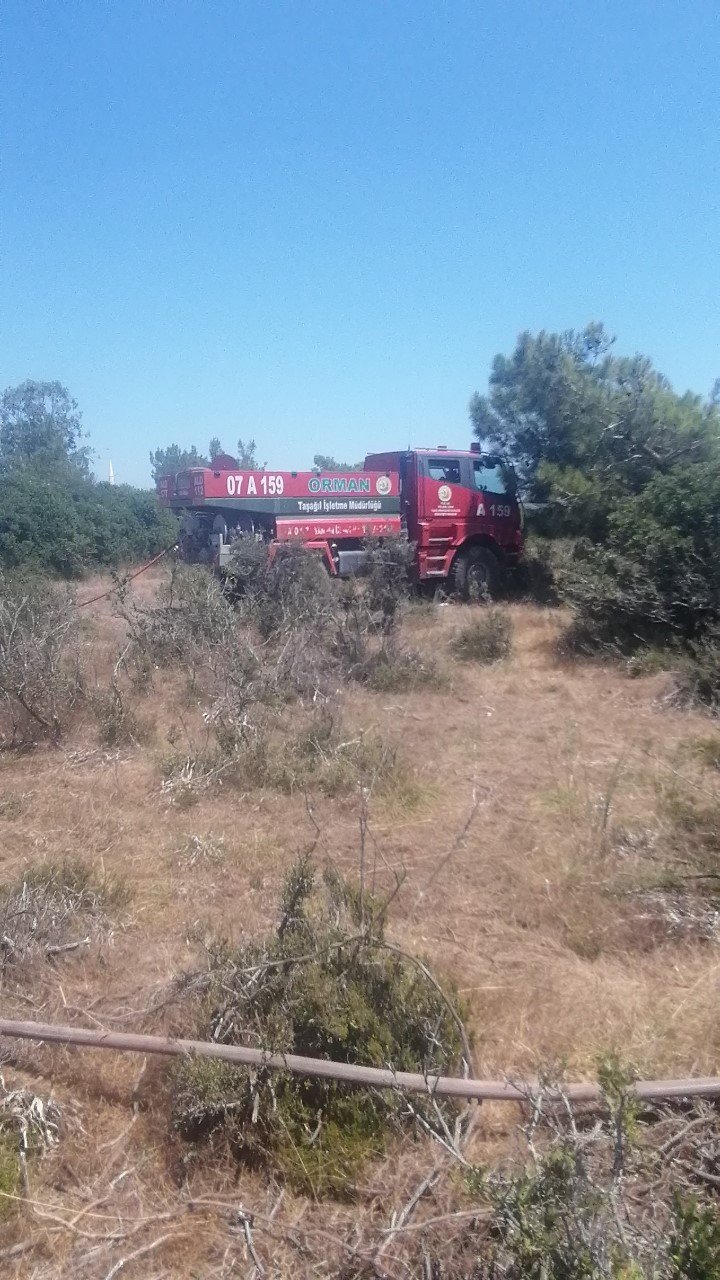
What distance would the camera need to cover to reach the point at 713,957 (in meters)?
3.69

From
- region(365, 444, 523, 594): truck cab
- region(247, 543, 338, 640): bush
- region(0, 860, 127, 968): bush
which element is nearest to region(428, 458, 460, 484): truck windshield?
region(365, 444, 523, 594): truck cab

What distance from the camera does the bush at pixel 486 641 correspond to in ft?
31.4

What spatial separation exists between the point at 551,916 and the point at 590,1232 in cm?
221

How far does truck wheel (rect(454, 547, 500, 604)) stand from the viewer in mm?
13312

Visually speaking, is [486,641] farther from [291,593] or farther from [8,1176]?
[8,1176]

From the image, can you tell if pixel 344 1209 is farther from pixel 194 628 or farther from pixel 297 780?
pixel 194 628

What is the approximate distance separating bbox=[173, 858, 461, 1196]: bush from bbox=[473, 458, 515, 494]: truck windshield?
35.8ft

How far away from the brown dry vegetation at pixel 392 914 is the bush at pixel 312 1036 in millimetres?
104

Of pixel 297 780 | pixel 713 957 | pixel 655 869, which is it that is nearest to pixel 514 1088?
pixel 713 957

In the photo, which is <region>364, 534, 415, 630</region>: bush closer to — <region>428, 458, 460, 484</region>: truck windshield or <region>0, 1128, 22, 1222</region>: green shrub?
<region>428, 458, 460, 484</region>: truck windshield

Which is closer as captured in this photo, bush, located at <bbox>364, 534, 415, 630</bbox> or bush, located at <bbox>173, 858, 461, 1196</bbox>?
bush, located at <bbox>173, 858, 461, 1196</bbox>

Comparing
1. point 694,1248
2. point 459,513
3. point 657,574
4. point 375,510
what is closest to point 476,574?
point 459,513

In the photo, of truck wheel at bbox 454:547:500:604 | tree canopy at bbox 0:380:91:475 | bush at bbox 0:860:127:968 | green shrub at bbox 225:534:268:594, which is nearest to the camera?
bush at bbox 0:860:127:968

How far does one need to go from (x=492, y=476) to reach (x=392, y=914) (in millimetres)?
10681
